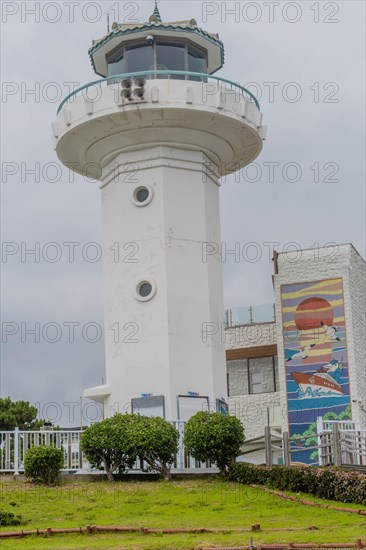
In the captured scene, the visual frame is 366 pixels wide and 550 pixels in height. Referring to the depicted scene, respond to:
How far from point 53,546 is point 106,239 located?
16.5 metres

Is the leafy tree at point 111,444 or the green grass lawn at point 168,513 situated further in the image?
the leafy tree at point 111,444

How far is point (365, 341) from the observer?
41.2 m

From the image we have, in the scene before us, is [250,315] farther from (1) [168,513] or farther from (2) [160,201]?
(1) [168,513]

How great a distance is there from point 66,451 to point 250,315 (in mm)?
17219

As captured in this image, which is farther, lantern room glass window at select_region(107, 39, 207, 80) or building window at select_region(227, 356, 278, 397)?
building window at select_region(227, 356, 278, 397)

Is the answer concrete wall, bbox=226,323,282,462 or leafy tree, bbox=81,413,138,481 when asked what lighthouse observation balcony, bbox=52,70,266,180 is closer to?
leafy tree, bbox=81,413,138,481

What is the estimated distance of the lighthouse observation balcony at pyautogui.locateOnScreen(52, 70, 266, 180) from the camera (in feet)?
101

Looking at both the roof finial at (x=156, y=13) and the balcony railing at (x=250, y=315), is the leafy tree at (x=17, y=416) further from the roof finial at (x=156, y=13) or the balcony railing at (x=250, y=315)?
the roof finial at (x=156, y=13)

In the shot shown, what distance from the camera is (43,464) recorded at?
25.8 m

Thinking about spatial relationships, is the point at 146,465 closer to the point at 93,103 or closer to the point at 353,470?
the point at 353,470

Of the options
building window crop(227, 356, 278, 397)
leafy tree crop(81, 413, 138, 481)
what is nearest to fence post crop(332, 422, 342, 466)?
leafy tree crop(81, 413, 138, 481)

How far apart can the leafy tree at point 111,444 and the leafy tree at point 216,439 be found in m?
1.54

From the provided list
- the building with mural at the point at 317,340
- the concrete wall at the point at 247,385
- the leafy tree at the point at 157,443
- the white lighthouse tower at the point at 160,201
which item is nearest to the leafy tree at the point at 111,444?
the leafy tree at the point at 157,443

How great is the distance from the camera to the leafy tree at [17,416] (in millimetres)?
52219
